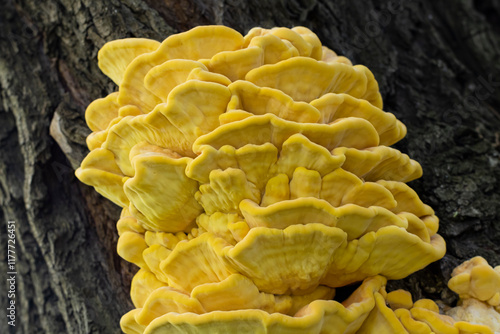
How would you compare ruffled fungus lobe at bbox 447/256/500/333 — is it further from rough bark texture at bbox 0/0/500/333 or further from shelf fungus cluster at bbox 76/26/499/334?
rough bark texture at bbox 0/0/500/333

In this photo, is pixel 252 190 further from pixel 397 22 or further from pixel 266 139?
pixel 397 22

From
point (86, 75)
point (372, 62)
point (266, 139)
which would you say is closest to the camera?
point (266, 139)

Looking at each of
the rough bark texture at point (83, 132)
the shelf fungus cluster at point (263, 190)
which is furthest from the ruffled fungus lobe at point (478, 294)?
the rough bark texture at point (83, 132)

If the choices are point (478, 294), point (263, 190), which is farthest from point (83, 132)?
point (478, 294)

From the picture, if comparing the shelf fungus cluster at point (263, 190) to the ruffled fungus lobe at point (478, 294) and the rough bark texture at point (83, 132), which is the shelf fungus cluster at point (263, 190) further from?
the rough bark texture at point (83, 132)

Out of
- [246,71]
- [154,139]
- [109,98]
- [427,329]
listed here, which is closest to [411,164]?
[427,329]
